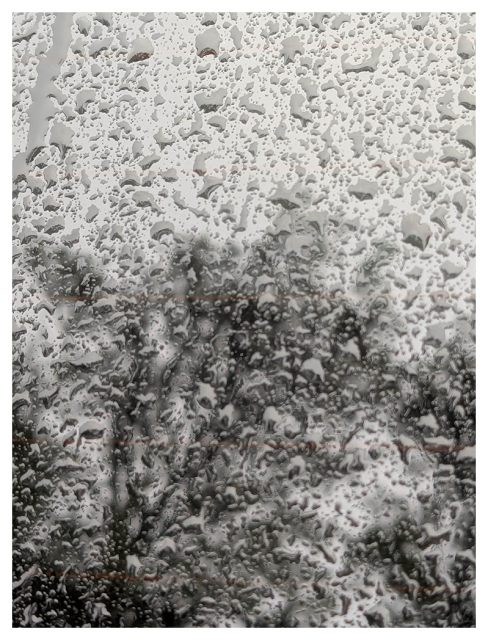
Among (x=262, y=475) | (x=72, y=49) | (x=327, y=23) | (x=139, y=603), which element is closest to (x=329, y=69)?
(x=327, y=23)

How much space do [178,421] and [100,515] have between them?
31cm

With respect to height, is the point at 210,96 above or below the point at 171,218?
above

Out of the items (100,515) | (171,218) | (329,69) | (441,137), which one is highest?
(329,69)

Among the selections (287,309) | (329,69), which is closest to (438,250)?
(287,309)

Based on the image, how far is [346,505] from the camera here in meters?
1.41

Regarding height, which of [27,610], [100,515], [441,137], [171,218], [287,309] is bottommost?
[27,610]

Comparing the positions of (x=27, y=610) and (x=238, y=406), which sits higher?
(x=238, y=406)

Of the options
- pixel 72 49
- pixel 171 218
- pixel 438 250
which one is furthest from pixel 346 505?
pixel 72 49

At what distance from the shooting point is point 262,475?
4.63ft

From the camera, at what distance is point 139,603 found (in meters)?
1.42

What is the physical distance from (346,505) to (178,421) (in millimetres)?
472

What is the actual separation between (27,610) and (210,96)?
141 centimetres

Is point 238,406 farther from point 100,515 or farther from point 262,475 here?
point 100,515

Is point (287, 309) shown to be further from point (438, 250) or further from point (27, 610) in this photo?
point (27, 610)
